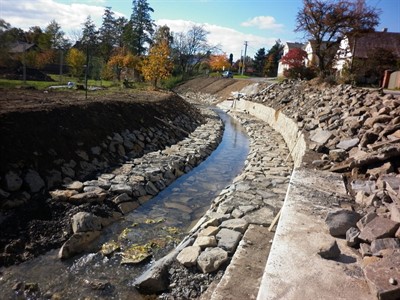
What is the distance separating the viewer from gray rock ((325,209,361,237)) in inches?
152

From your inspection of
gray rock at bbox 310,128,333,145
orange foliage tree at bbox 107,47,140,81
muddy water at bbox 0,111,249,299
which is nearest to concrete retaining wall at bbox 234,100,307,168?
gray rock at bbox 310,128,333,145

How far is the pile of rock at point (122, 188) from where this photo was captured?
542cm

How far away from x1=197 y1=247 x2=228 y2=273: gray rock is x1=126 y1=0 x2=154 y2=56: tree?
4287cm

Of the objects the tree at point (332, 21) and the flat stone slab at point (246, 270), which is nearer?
the flat stone slab at point (246, 270)

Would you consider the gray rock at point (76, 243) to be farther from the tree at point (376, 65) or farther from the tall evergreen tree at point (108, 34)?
the tall evergreen tree at point (108, 34)

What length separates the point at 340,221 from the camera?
3.93m

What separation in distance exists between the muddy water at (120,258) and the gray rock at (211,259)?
3.01 ft

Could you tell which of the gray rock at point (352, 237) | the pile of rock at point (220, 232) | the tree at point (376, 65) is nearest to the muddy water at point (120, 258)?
the pile of rock at point (220, 232)

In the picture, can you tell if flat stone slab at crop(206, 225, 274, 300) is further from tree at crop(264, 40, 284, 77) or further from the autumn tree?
tree at crop(264, 40, 284, 77)

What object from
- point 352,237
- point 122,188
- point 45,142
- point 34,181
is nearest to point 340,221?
point 352,237

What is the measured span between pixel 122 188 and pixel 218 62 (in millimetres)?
56858

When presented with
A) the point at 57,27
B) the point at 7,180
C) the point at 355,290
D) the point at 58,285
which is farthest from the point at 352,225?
the point at 57,27

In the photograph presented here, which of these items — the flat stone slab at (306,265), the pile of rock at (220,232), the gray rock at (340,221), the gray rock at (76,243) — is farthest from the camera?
the gray rock at (76,243)

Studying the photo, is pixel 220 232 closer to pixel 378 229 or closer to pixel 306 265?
pixel 306 265
